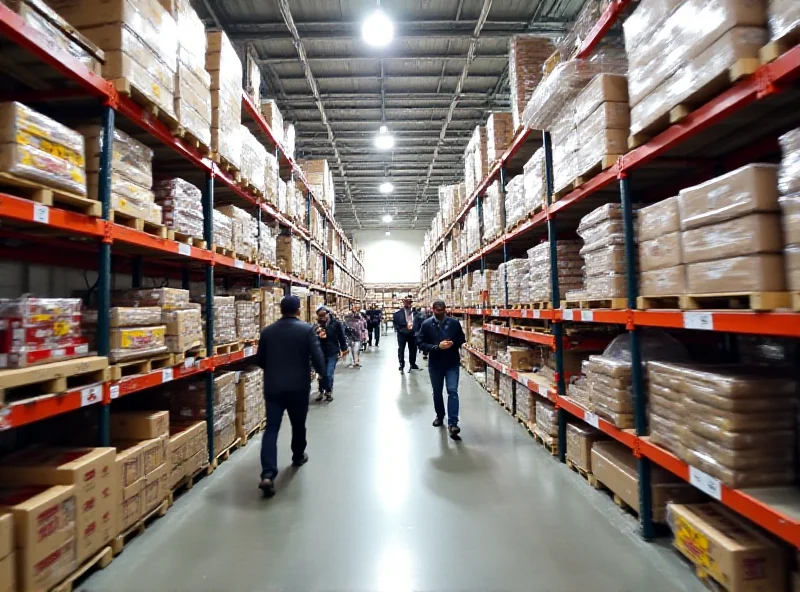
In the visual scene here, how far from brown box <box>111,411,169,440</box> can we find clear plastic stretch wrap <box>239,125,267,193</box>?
313cm

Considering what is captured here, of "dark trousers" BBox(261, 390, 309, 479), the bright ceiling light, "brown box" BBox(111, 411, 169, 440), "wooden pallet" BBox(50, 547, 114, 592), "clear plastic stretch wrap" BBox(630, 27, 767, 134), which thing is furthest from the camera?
the bright ceiling light

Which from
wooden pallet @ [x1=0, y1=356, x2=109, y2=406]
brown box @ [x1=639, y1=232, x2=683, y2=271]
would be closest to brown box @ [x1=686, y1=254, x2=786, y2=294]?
brown box @ [x1=639, y1=232, x2=683, y2=271]

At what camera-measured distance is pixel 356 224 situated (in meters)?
27.9

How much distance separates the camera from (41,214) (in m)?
2.33

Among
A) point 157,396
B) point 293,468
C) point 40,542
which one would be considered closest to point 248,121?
point 157,396

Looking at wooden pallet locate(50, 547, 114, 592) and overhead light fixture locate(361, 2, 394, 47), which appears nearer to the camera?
wooden pallet locate(50, 547, 114, 592)

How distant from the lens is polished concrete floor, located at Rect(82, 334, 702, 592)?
8.23 ft

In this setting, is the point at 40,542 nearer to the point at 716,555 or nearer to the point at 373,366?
the point at 716,555

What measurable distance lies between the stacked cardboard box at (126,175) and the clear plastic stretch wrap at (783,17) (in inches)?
162

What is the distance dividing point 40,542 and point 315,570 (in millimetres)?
1540

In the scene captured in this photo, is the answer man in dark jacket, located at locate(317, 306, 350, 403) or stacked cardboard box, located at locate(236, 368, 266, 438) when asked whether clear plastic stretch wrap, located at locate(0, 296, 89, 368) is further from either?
man in dark jacket, located at locate(317, 306, 350, 403)

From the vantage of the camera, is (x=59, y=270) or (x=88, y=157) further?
(x=59, y=270)

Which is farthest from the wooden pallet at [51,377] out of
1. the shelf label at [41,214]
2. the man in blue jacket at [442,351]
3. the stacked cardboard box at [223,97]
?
the man in blue jacket at [442,351]

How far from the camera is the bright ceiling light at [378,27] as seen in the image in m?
6.42
